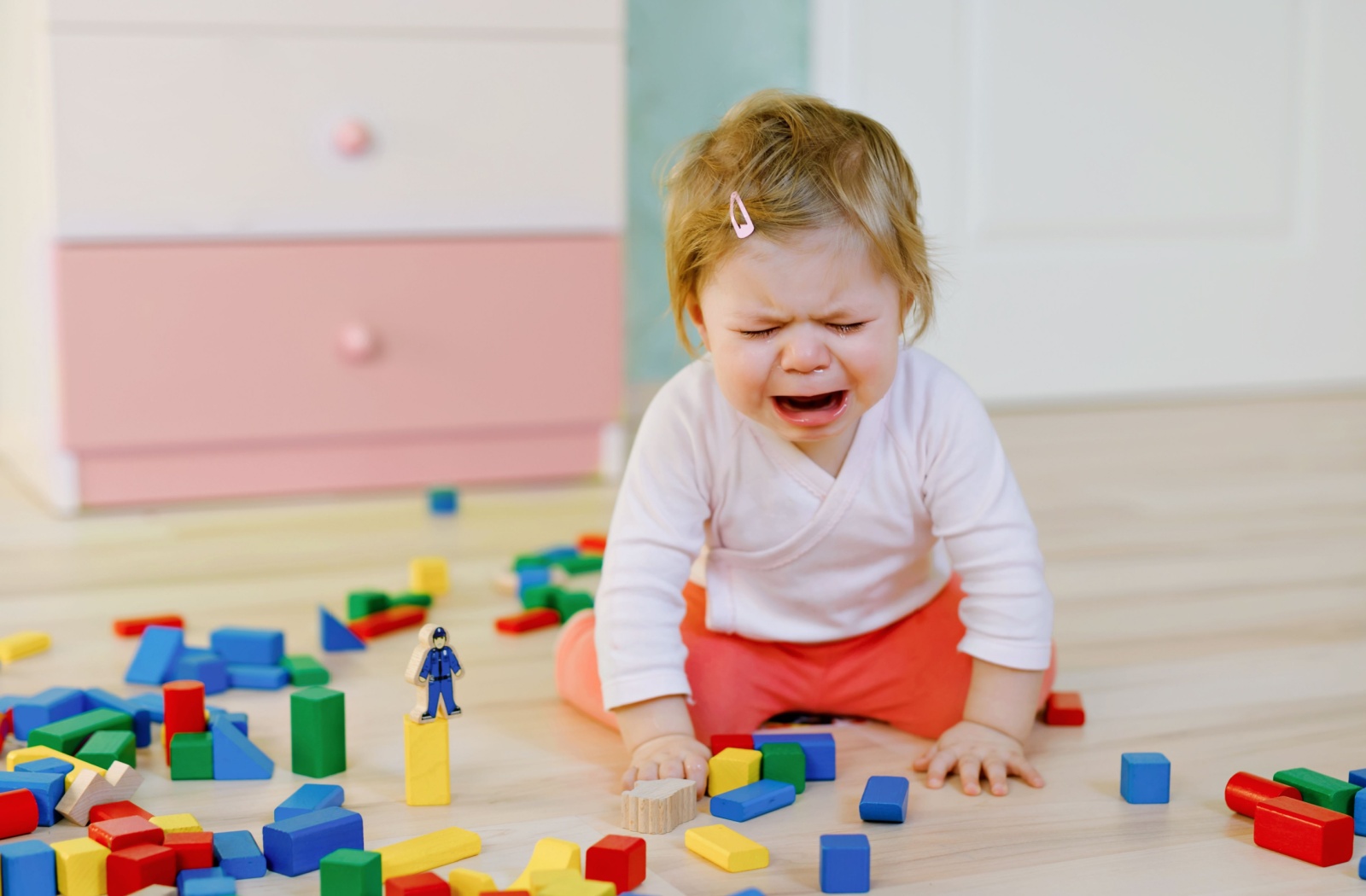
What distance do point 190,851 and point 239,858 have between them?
3 cm

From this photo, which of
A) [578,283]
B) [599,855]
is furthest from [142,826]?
[578,283]

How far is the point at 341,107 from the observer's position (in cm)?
178

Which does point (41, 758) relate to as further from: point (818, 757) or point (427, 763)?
point (818, 757)

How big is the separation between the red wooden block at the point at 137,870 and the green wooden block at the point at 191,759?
6.8 inches

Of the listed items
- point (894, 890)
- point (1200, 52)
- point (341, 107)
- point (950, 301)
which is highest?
point (1200, 52)

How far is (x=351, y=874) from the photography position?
2.48 ft

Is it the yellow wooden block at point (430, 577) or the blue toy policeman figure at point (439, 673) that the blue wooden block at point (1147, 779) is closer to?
the blue toy policeman figure at point (439, 673)

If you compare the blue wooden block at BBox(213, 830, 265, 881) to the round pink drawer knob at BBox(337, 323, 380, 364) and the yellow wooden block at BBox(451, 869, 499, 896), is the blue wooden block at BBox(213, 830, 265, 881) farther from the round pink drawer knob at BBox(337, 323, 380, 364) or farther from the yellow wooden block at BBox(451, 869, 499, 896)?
the round pink drawer knob at BBox(337, 323, 380, 364)

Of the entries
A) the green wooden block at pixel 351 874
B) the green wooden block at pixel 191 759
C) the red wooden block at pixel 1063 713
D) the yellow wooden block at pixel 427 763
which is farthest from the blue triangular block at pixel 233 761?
the red wooden block at pixel 1063 713

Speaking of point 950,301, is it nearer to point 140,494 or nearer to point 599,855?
point 140,494

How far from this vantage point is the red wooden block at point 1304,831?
2.71 feet

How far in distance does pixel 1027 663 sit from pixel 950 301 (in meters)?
1.58

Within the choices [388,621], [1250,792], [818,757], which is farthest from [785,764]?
[388,621]

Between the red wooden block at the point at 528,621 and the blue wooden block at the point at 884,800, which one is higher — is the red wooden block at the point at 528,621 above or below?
above
